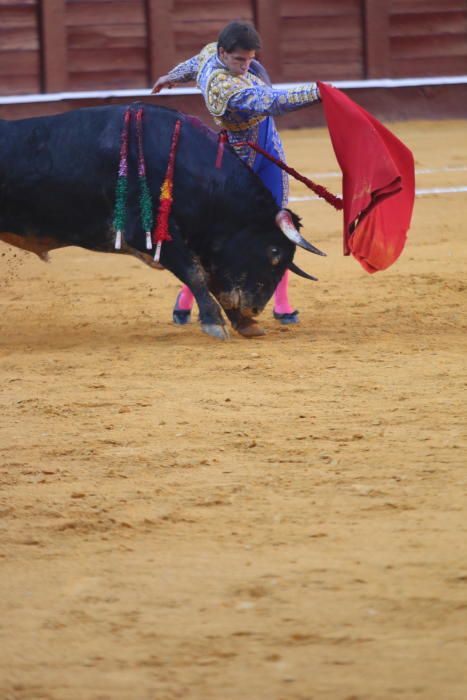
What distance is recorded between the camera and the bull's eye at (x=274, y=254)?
4.82m

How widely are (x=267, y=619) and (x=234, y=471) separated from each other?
865 millimetres

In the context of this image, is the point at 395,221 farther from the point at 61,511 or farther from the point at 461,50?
the point at 461,50

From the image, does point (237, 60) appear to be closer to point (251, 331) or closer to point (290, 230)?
point (290, 230)

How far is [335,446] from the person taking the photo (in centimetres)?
333

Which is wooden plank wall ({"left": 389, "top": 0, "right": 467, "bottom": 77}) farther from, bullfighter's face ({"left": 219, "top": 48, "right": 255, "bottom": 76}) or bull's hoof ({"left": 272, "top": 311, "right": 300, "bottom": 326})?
bullfighter's face ({"left": 219, "top": 48, "right": 255, "bottom": 76})

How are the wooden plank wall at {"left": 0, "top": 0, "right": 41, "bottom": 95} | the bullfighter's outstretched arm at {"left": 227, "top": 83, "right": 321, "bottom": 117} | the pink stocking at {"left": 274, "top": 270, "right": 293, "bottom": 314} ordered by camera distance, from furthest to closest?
1. the wooden plank wall at {"left": 0, "top": 0, "right": 41, "bottom": 95}
2. the pink stocking at {"left": 274, "top": 270, "right": 293, "bottom": 314}
3. the bullfighter's outstretched arm at {"left": 227, "top": 83, "right": 321, "bottom": 117}

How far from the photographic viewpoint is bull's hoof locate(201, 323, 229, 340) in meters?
4.77

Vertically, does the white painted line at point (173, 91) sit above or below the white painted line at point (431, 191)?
above

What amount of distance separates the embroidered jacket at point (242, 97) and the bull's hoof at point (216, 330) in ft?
2.24

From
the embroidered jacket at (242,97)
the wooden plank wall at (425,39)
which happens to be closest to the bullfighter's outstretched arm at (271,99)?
the embroidered jacket at (242,97)

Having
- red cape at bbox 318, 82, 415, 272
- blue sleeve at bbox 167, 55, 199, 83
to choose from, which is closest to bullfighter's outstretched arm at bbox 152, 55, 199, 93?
blue sleeve at bbox 167, 55, 199, 83

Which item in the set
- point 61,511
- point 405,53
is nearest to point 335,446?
point 61,511

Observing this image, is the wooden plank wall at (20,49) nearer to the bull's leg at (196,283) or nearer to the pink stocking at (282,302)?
the pink stocking at (282,302)

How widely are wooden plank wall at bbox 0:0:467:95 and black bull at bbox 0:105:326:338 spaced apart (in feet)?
20.4
